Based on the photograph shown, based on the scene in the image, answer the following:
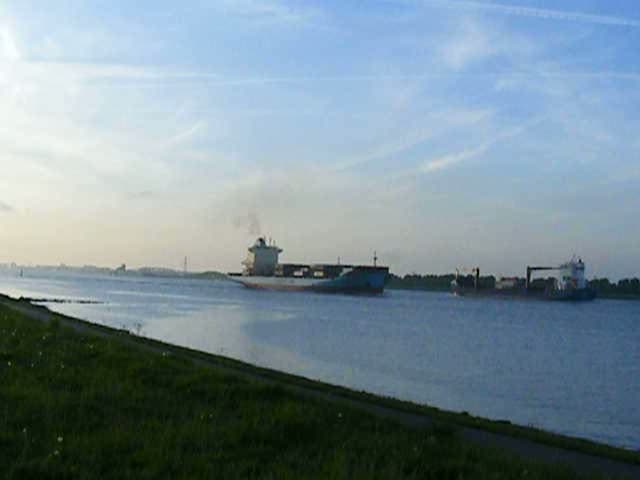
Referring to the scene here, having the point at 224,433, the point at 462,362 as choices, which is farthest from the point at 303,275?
the point at 224,433

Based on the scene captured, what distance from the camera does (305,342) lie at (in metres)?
35.6

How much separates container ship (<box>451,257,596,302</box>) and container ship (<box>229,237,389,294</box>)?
73.9 feet

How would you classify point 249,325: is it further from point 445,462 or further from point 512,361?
point 445,462

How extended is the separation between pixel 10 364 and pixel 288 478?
738 centimetres

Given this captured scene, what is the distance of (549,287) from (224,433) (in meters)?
139

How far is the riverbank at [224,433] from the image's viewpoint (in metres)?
6.59

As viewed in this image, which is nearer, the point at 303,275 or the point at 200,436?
the point at 200,436

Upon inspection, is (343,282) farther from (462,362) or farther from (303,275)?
(462,362)

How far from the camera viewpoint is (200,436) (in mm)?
7527

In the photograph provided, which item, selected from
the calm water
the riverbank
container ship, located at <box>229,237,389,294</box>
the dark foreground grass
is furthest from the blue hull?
the dark foreground grass

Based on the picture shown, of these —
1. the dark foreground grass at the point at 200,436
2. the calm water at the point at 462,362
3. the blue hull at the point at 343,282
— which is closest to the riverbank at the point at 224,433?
the dark foreground grass at the point at 200,436

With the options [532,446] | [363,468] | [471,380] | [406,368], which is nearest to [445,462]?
[363,468]

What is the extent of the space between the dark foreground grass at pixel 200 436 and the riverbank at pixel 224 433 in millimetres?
15

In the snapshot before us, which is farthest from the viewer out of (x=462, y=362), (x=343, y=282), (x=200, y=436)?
(x=343, y=282)
